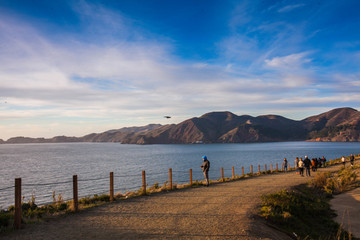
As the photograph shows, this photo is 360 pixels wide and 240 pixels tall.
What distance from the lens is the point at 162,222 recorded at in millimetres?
8477

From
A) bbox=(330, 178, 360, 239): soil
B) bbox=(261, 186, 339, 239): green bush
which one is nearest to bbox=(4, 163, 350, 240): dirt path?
bbox=(261, 186, 339, 239): green bush

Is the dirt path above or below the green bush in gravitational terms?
above

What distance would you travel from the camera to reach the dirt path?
7.33 meters

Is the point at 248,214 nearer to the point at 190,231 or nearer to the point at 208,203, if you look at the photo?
the point at 208,203

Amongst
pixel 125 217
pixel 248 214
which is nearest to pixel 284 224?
pixel 248 214

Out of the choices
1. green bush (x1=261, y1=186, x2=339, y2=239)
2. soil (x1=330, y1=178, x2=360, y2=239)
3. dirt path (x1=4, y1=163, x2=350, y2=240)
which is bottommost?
soil (x1=330, y1=178, x2=360, y2=239)

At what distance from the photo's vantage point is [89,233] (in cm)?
743

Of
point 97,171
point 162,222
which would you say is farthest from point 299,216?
point 97,171

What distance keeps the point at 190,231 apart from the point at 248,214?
10.3ft

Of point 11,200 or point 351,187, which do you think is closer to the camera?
point 351,187

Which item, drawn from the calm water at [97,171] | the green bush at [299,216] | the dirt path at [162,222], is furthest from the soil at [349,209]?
the calm water at [97,171]

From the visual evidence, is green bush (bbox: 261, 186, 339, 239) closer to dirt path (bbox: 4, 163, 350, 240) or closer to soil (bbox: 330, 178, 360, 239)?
soil (bbox: 330, 178, 360, 239)

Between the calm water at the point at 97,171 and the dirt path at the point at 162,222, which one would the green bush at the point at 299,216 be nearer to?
the dirt path at the point at 162,222

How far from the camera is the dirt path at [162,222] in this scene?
7.33 metres
